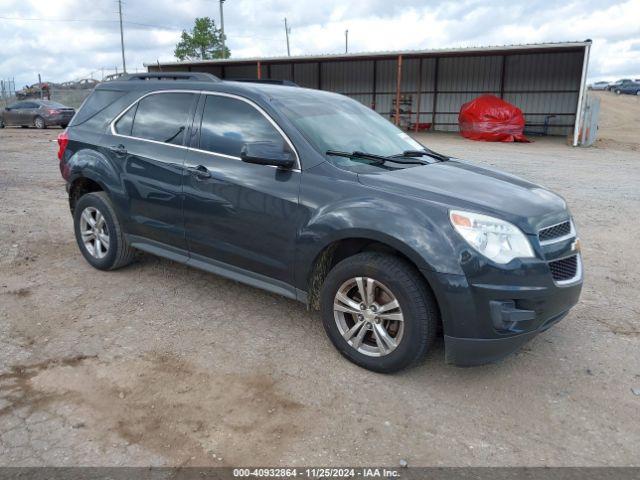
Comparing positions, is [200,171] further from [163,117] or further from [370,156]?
[370,156]

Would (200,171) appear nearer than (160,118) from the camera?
Yes

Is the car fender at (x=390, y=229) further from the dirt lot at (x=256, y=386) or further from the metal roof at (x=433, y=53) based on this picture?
the metal roof at (x=433, y=53)

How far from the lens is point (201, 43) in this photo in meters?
53.8

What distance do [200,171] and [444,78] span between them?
25072 mm

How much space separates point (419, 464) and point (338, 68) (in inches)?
1123

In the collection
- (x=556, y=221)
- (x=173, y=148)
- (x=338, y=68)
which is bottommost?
(x=556, y=221)

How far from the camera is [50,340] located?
3855 mm

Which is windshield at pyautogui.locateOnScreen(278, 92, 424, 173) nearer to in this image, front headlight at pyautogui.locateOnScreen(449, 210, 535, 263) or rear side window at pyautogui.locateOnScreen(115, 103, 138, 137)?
front headlight at pyautogui.locateOnScreen(449, 210, 535, 263)

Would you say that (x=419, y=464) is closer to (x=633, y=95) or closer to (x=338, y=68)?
(x=338, y=68)

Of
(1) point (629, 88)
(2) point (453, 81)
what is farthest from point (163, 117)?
(1) point (629, 88)

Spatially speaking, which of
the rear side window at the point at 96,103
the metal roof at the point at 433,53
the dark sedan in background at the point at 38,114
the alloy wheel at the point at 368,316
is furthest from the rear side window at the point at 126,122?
the dark sedan in background at the point at 38,114

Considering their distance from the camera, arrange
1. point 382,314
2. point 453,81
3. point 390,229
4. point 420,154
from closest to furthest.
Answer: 1. point 390,229
2. point 382,314
3. point 420,154
4. point 453,81

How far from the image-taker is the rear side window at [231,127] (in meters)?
3.94

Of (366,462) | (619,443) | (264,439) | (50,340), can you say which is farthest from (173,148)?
(619,443)
